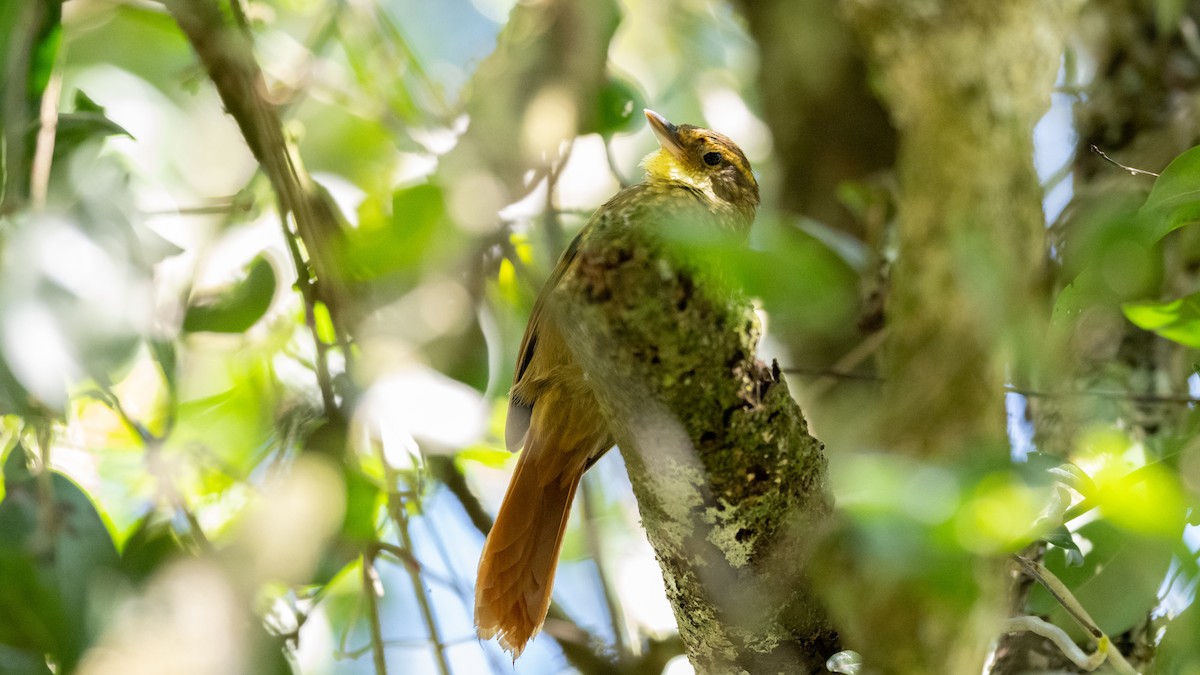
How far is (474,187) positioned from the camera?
2.11m

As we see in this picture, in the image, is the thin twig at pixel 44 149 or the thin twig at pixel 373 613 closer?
the thin twig at pixel 44 149

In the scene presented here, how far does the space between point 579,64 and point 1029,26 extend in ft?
3.54

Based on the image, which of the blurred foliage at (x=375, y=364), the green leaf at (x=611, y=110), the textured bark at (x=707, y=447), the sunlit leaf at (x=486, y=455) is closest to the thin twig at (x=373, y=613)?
the blurred foliage at (x=375, y=364)

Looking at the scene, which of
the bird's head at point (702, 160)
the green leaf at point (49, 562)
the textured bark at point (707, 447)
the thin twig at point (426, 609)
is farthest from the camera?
the bird's head at point (702, 160)

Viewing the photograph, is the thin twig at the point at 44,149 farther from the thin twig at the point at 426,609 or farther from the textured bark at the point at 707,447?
the textured bark at the point at 707,447

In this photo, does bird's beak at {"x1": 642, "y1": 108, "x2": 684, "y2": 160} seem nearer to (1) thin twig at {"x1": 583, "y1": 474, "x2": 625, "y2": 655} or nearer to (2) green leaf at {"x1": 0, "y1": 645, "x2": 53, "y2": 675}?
(1) thin twig at {"x1": 583, "y1": 474, "x2": 625, "y2": 655}

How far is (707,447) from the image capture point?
51.6 inches

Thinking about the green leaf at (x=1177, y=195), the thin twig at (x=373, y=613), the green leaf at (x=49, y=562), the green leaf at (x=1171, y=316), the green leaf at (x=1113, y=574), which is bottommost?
the green leaf at (x=49, y=562)

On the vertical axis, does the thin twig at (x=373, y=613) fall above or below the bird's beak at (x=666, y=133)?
below

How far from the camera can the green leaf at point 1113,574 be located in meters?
1.90

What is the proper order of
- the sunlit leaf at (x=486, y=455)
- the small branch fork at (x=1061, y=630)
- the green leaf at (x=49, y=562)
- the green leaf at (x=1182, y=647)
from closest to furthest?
the green leaf at (x=1182, y=647)
the green leaf at (x=49, y=562)
the small branch fork at (x=1061, y=630)
the sunlit leaf at (x=486, y=455)

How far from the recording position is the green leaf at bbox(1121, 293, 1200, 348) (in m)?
1.60

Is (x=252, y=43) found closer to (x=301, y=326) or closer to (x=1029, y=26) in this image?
(x=301, y=326)

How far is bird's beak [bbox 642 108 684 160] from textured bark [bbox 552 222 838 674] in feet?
5.38
